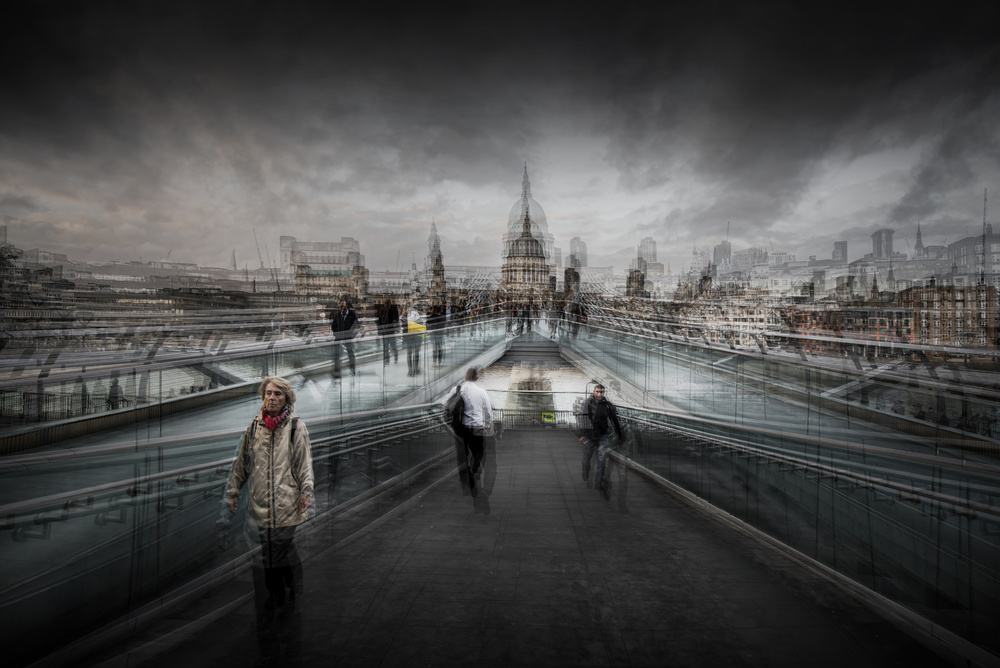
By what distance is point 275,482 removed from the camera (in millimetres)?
4086


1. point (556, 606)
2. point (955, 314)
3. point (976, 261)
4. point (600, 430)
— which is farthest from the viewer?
point (976, 261)

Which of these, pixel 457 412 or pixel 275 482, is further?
pixel 457 412

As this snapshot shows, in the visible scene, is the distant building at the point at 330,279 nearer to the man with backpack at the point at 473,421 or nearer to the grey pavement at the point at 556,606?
the man with backpack at the point at 473,421

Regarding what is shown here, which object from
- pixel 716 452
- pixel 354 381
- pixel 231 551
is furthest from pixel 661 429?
pixel 231 551

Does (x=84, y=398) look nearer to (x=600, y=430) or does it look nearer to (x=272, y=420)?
(x=272, y=420)

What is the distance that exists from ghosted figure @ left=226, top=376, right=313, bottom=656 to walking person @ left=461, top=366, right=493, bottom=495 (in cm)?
321

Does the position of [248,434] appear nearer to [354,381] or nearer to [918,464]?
[354,381]

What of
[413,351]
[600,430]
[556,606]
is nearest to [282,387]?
[556,606]

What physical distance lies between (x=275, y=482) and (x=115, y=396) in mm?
1770

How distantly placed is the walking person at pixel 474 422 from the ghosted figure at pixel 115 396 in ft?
12.1

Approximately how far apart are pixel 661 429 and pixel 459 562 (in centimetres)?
652

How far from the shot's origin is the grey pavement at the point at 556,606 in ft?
11.7

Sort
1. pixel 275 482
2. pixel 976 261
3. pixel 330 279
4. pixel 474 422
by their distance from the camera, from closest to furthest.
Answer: pixel 275 482 → pixel 474 422 → pixel 976 261 → pixel 330 279

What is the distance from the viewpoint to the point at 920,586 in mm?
4168
